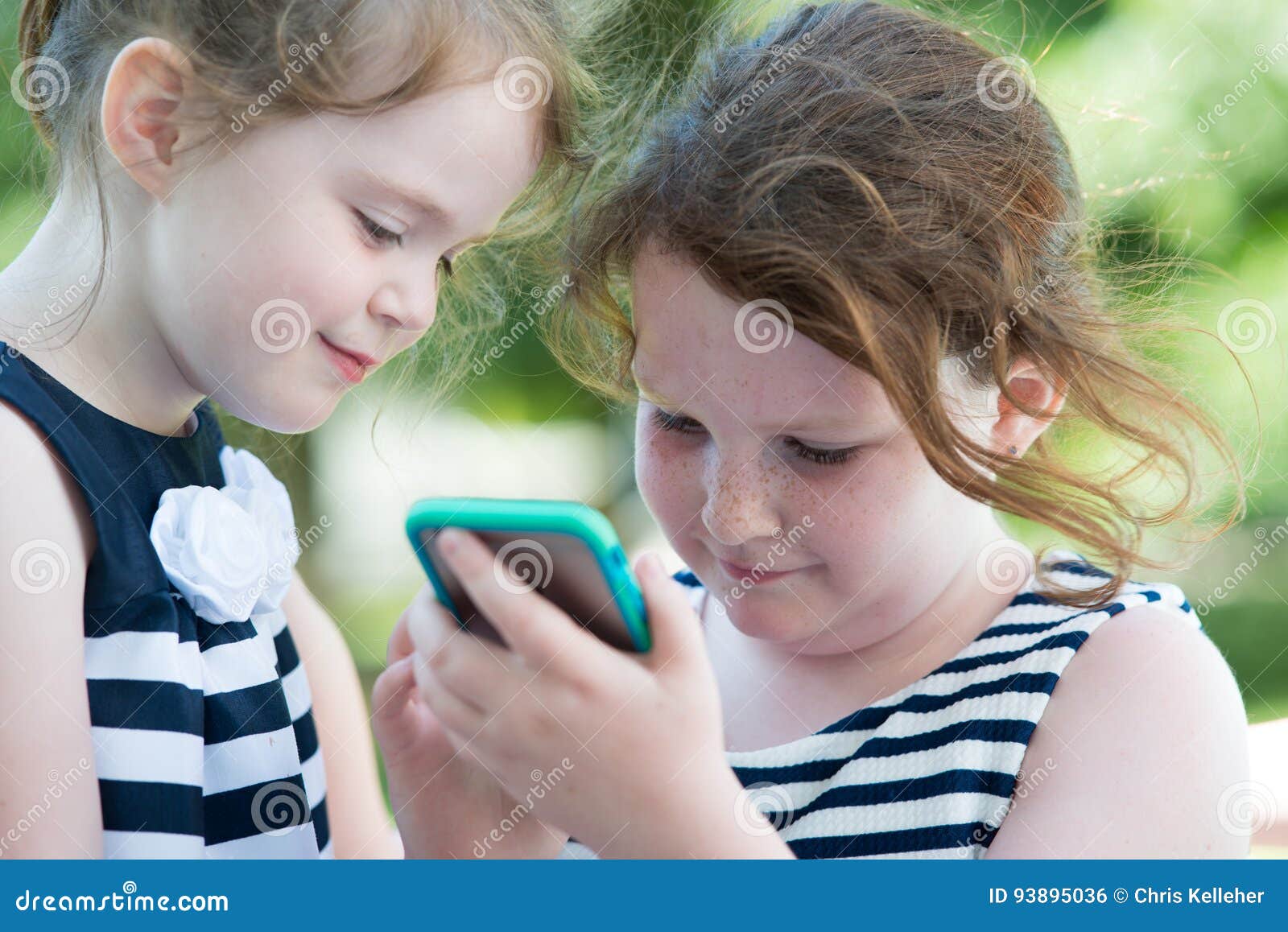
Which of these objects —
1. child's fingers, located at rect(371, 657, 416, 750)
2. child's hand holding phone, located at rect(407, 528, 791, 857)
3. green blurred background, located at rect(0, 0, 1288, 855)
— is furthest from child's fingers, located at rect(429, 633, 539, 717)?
green blurred background, located at rect(0, 0, 1288, 855)

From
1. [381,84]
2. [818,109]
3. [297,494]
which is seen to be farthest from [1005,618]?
[297,494]

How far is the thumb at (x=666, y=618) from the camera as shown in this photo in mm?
878

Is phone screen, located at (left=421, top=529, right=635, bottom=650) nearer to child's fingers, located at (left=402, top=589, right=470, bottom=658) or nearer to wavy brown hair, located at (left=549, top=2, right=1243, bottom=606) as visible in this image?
child's fingers, located at (left=402, top=589, right=470, bottom=658)

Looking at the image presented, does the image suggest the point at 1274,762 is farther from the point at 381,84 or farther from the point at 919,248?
the point at 381,84

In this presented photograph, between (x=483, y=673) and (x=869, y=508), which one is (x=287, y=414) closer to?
(x=483, y=673)

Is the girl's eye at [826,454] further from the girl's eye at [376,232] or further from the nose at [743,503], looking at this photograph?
the girl's eye at [376,232]

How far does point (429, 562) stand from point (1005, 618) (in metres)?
0.66

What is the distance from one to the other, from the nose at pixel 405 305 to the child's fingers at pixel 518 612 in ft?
1.35

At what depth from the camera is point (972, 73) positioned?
3.95 feet

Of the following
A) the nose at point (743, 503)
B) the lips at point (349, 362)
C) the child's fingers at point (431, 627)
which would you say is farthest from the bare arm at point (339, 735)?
the nose at point (743, 503)

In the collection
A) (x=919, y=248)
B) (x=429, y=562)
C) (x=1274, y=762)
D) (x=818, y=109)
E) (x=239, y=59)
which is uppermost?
(x=239, y=59)

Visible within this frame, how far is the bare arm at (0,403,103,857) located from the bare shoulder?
0.82 meters

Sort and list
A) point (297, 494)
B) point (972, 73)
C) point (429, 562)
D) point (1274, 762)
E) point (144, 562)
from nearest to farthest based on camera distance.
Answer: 1. point (429, 562)
2. point (144, 562)
3. point (972, 73)
4. point (1274, 762)
5. point (297, 494)

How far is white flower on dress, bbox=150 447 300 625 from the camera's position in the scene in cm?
113
